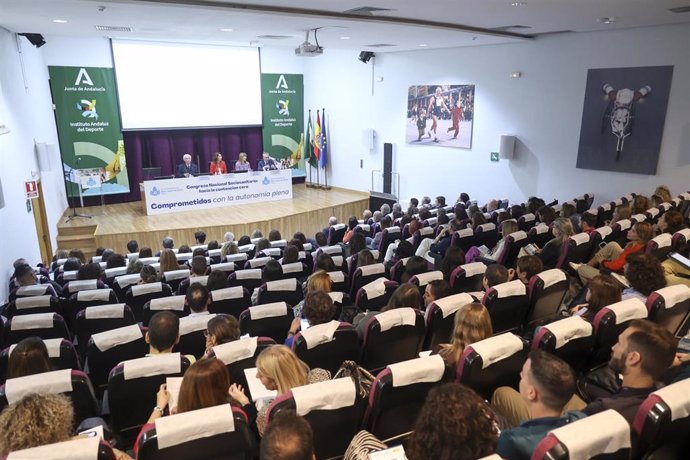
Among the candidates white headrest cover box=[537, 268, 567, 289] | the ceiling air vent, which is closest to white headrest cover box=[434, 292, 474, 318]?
white headrest cover box=[537, 268, 567, 289]

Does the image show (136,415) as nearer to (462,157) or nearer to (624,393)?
(624,393)

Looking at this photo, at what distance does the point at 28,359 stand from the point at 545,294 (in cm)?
336

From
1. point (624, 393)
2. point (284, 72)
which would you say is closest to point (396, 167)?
point (284, 72)

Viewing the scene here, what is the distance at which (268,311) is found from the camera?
11.3ft

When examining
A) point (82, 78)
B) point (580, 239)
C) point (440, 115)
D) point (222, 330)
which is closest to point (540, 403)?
point (222, 330)

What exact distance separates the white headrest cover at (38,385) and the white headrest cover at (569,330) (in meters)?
2.47

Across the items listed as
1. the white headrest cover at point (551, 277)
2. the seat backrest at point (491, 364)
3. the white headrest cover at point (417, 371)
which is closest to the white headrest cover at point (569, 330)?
the seat backrest at point (491, 364)

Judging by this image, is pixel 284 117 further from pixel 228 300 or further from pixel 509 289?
pixel 509 289

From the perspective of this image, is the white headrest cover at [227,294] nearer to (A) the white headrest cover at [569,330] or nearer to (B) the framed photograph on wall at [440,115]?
(A) the white headrest cover at [569,330]

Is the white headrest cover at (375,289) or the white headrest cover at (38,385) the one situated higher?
A: the white headrest cover at (38,385)

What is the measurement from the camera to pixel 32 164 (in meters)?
8.56

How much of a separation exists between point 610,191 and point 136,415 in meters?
9.07

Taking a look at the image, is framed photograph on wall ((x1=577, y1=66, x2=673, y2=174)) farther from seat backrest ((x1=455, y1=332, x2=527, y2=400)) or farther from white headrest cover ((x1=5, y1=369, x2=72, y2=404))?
white headrest cover ((x1=5, y1=369, x2=72, y2=404))

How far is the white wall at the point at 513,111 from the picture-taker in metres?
8.19
